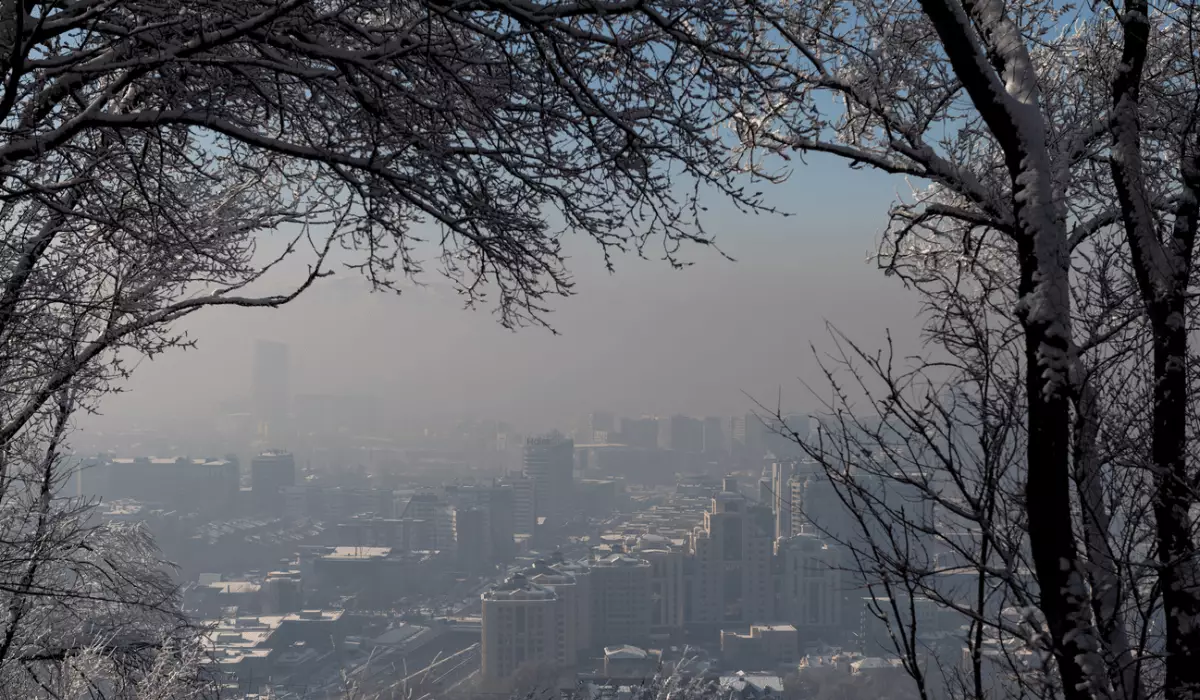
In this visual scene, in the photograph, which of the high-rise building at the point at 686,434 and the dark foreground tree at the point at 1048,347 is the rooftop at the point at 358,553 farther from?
the dark foreground tree at the point at 1048,347

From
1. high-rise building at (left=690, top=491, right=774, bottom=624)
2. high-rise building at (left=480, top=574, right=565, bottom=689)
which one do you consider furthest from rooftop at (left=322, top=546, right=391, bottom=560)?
high-rise building at (left=690, top=491, right=774, bottom=624)

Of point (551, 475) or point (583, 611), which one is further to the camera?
point (551, 475)

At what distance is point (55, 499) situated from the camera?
5.99m

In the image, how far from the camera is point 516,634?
22.6 metres

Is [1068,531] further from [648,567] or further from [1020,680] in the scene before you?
[648,567]

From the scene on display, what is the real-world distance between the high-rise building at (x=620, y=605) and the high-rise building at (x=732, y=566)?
2.56 meters

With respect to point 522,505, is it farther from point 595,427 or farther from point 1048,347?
point 1048,347

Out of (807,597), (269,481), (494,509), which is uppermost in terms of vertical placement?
(269,481)

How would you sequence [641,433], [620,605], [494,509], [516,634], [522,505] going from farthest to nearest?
[641,433], [522,505], [494,509], [620,605], [516,634]

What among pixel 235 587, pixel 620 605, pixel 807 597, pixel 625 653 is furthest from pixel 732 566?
pixel 235 587

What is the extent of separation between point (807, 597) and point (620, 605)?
19.7 ft

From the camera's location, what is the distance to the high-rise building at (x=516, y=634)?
2212cm

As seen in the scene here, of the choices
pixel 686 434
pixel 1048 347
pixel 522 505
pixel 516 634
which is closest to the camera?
pixel 1048 347

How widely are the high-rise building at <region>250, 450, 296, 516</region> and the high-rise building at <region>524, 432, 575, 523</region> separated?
12.8 meters
